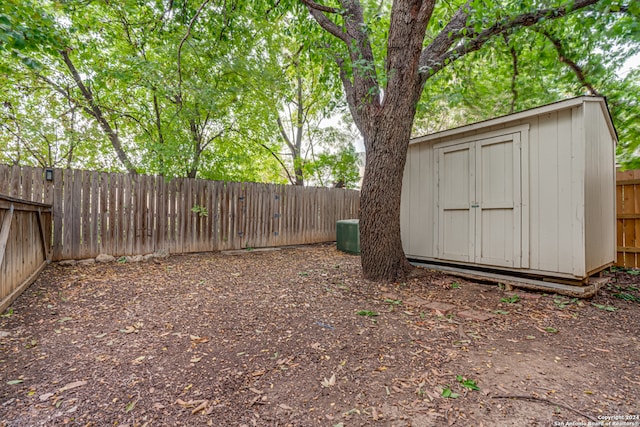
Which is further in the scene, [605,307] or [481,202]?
[481,202]

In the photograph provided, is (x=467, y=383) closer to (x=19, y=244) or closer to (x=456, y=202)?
(x=456, y=202)

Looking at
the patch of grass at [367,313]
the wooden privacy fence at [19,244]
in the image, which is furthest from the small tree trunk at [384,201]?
the wooden privacy fence at [19,244]

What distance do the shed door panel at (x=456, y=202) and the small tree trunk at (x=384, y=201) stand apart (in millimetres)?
997

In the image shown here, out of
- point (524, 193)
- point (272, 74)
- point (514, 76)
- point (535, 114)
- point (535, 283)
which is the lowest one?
point (535, 283)

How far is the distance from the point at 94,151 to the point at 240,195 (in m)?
3.80

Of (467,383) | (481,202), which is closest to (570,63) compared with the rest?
(481,202)

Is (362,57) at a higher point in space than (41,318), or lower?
higher

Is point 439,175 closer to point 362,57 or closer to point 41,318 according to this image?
point 362,57

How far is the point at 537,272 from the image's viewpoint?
374 centimetres

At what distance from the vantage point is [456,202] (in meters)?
4.55

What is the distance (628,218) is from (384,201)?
4750 millimetres

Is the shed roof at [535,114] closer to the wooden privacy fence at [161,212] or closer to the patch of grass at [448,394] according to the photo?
the patch of grass at [448,394]

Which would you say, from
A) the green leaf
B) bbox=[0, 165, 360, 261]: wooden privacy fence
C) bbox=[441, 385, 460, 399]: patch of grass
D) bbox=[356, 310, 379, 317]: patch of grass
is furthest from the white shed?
bbox=[0, 165, 360, 261]: wooden privacy fence

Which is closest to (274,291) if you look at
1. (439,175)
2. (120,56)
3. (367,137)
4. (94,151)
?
(367,137)
